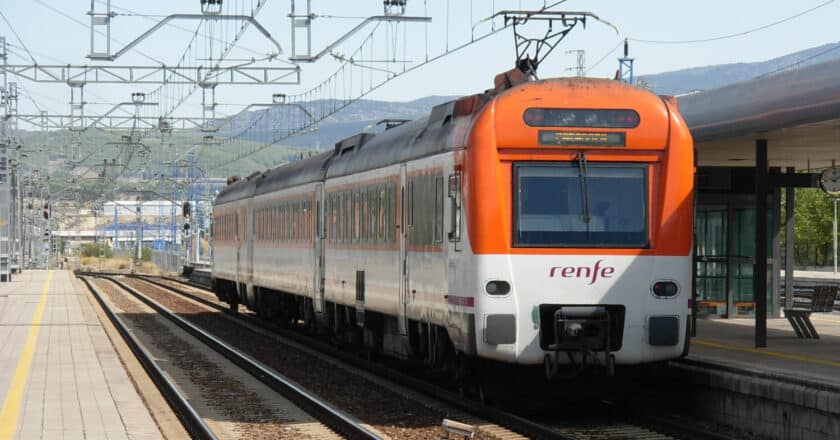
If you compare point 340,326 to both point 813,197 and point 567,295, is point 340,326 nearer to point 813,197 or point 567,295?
point 567,295

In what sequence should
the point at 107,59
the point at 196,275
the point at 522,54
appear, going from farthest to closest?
the point at 196,275 → the point at 107,59 → the point at 522,54

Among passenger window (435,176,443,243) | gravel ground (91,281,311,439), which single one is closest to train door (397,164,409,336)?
passenger window (435,176,443,243)

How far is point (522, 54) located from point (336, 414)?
543cm

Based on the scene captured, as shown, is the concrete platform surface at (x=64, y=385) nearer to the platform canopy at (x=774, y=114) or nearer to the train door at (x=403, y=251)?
the train door at (x=403, y=251)

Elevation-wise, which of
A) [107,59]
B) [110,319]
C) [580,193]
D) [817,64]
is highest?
[107,59]

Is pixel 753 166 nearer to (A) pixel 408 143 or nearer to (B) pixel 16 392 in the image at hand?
(A) pixel 408 143

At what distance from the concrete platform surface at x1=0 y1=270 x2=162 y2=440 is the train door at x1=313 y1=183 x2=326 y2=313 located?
11.3ft

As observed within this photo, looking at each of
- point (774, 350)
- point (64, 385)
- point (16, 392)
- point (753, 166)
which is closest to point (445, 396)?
point (774, 350)

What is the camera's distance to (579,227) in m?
13.5

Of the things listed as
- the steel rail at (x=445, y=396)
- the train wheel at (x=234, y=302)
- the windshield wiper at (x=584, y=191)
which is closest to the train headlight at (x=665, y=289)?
the windshield wiper at (x=584, y=191)

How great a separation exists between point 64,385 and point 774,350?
8.69 meters

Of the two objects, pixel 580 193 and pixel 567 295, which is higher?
pixel 580 193

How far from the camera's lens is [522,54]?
17141 mm

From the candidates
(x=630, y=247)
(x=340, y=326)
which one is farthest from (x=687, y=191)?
(x=340, y=326)
